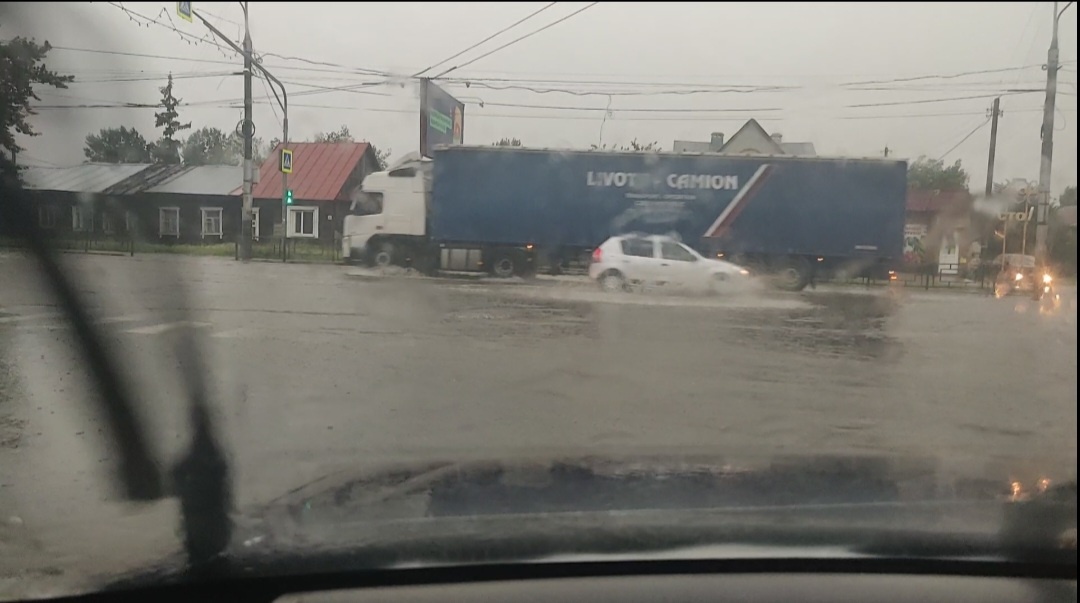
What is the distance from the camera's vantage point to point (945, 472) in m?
4.64

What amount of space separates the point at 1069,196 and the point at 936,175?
53.6 inches

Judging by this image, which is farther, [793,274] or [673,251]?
[793,274]

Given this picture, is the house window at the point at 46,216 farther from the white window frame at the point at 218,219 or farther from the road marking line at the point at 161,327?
the white window frame at the point at 218,219

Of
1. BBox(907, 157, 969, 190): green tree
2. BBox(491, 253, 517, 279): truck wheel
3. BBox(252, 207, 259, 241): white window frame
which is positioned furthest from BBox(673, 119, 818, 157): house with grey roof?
BBox(252, 207, 259, 241): white window frame

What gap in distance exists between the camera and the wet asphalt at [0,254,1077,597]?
5.30 meters

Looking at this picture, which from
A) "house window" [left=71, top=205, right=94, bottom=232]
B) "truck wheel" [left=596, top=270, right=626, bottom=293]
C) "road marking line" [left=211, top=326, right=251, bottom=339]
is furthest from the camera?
"truck wheel" [left=596, top=270, right=626, bottom=293]

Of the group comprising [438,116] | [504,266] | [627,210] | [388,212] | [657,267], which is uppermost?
[438,116]

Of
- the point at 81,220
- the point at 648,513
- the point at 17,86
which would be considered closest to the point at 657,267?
Result: the point at 81,220

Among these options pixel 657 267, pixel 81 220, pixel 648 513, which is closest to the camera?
pixel 648 513

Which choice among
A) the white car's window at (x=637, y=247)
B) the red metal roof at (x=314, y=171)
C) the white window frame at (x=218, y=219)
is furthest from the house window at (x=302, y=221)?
the white car's window at (x=637, y=247)

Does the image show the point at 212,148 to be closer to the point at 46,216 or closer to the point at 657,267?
the point at 46,216

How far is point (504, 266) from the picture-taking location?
1224 centimetres

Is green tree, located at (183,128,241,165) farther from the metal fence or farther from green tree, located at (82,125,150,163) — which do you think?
the metal fence

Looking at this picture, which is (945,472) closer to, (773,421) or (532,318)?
(773,421)
